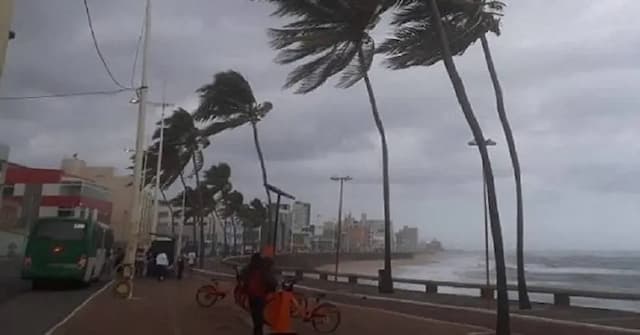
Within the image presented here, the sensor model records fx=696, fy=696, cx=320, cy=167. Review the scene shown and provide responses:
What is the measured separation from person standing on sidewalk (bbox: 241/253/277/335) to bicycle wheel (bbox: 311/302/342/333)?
5.97 ft

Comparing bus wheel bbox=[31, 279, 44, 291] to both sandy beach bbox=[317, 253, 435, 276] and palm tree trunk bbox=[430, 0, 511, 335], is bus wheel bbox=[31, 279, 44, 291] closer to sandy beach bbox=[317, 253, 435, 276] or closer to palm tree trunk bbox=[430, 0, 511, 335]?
palm tree trunk bbox=[430, 0, 511, 335]

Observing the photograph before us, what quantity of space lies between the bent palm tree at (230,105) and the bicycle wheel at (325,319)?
22.4 metres

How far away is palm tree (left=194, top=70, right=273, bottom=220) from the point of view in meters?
34.9

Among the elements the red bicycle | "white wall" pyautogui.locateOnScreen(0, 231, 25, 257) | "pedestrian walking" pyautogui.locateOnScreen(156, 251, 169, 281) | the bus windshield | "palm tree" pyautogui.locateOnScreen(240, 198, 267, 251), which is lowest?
the red bicycle

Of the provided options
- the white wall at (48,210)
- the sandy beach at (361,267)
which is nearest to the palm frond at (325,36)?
the white wall at (48,210)

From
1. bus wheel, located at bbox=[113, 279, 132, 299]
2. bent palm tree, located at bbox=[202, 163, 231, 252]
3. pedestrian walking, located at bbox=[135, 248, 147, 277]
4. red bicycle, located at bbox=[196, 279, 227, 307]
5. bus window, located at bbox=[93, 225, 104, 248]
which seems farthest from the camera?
bent palm tree, located at bbox=[202, 163, 231, 252]

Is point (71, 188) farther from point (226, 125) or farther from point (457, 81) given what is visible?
point (457, 81)

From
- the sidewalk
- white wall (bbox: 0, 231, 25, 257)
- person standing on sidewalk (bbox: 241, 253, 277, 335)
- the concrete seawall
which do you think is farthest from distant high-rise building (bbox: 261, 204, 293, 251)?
white wall (bbox: 0, 231, 25, 257)

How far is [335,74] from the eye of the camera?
2250 centimetres

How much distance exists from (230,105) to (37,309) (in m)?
20.5

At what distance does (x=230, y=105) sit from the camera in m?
35.2

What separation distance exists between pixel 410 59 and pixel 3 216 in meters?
42.1

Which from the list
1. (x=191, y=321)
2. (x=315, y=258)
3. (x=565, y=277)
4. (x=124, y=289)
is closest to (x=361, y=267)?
(x=315, y=258)

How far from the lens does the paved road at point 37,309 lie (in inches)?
486
